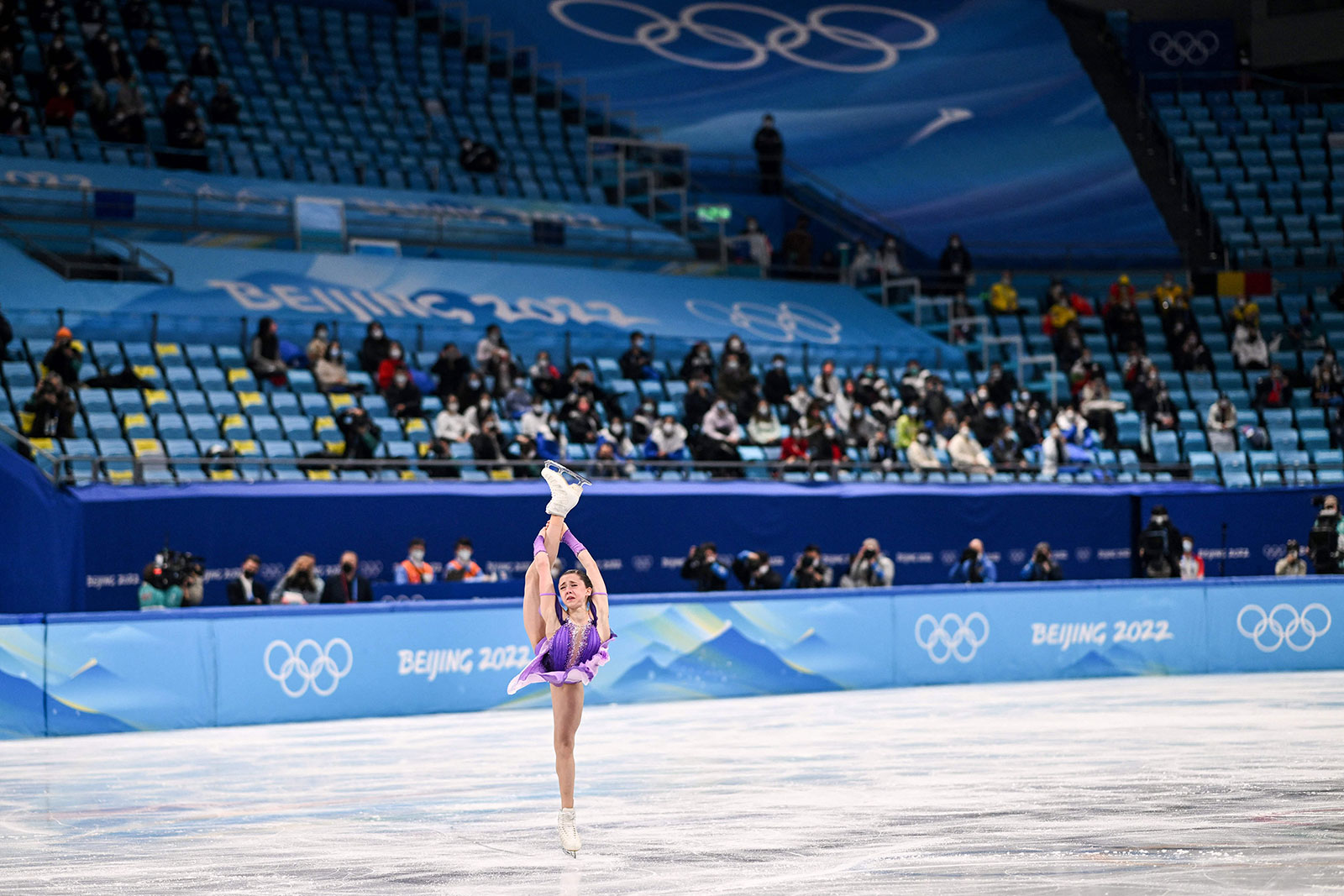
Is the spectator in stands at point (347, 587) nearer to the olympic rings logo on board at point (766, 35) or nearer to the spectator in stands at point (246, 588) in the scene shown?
the spectator in stands at point (246, 588)

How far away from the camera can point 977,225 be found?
41062 millimetres

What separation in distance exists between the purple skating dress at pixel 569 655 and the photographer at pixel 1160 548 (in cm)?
1590

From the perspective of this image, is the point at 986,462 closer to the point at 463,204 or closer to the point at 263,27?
the point at 463,204

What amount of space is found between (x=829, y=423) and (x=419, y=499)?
25.3 feet

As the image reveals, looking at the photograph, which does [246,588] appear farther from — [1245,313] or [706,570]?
[1245,313]

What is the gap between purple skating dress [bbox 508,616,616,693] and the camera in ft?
28.5

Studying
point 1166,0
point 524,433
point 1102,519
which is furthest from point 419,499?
point 1166,0

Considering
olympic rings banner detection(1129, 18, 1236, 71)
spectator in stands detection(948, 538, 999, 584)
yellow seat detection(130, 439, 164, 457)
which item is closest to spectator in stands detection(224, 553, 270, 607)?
yellow seat detection(130, 439, 164, 457)

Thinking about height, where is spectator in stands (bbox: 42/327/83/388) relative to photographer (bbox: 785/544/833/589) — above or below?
above

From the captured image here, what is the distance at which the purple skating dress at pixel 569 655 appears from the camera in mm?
8680

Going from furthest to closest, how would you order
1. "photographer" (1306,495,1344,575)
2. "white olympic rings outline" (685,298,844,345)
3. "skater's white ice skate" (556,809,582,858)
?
"white olympic rings outline" (685,298,844,345) → "photographer" (1306,495,1344,575) → "skater's white ice skate" (556,809,582,858)

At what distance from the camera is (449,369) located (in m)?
23.9

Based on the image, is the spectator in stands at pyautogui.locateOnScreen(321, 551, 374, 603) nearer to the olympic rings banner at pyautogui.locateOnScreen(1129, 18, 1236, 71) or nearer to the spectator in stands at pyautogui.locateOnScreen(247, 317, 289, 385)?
the spectator in stands at pyautogui.locateOnScreen(247, 317, 289, 385)

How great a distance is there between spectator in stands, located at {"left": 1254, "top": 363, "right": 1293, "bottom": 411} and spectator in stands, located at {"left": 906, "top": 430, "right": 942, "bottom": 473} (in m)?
8.02
